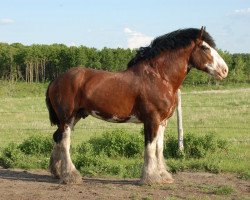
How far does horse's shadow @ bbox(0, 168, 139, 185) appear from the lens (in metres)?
8.87

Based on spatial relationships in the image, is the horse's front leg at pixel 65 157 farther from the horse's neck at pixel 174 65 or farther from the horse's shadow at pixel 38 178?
the horse's neck at pixel 174 65

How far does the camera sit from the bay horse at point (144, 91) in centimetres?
844

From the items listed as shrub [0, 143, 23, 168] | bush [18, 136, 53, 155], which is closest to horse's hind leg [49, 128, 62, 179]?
shrub [0, 143, 23, 168]

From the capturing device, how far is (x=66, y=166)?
28.3 feet

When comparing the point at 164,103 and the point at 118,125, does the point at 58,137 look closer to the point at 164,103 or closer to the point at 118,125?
the point at 164,103

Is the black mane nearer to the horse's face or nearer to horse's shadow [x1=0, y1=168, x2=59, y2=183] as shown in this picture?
the horse's face

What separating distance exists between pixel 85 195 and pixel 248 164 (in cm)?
432

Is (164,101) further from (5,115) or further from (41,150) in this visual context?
(5,115)

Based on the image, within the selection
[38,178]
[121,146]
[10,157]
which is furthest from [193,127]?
[38,178]

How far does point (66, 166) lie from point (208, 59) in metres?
3.11

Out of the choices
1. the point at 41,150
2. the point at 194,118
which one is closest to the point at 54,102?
the point at 41,150

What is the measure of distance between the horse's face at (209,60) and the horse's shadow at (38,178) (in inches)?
93.3

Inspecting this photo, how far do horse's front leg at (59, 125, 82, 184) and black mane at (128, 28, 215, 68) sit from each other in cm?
172

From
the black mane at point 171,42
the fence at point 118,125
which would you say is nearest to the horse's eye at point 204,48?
the black mane at point 171,42
